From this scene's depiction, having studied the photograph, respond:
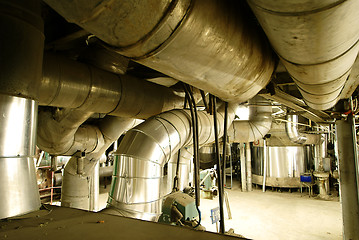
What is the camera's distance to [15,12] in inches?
35.2

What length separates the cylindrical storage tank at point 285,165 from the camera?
6203 mm

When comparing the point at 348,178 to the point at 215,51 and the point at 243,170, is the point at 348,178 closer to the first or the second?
the point at 215,51

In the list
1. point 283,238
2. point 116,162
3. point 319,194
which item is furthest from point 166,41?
point 319,194

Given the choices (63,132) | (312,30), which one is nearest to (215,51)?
(312,30)

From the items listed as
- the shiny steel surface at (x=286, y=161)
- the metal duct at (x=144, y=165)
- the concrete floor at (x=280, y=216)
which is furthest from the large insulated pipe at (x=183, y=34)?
the shiny steel surface at (x=286, y=161)

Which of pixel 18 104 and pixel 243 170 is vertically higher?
pixel 18 104

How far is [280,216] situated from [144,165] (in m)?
3.66

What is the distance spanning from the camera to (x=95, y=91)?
1671 mm

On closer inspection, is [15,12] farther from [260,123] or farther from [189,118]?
[260,123]

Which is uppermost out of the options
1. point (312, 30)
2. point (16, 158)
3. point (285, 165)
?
point (312, 30)

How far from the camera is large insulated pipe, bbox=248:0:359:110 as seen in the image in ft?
1.64

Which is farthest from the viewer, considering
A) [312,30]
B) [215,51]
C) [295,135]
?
[295,135]

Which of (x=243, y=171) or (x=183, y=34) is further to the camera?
(x=243, y=171)

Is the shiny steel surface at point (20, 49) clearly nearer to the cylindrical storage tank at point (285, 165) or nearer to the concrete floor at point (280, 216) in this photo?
the concrete floor at point (280, 216)
